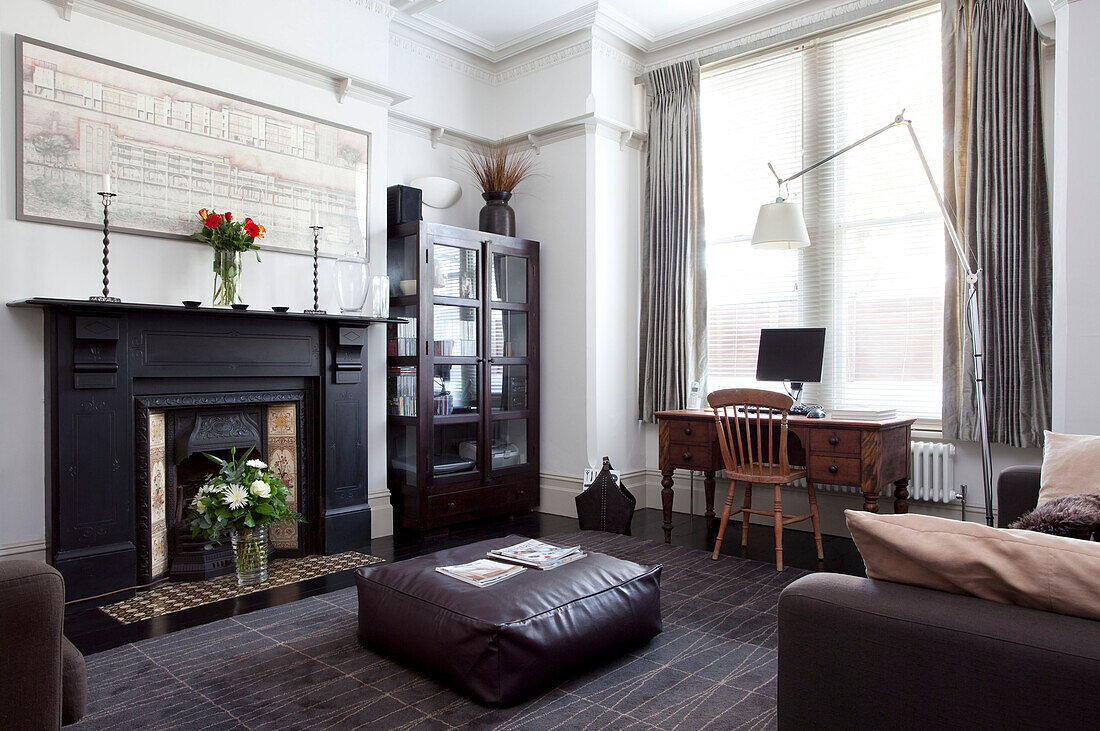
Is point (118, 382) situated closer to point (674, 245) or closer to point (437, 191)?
point (437, 191)

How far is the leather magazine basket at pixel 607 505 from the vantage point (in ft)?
13.9

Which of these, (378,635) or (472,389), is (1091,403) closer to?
(378,635)

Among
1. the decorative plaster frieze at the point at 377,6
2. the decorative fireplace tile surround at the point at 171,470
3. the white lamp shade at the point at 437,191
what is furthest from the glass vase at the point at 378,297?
the decorative plaster frieze at the point at 377,6

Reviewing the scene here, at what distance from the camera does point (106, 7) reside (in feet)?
10.5

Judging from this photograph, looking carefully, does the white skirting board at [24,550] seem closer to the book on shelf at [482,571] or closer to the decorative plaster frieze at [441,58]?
the book on shelf at [482,571]

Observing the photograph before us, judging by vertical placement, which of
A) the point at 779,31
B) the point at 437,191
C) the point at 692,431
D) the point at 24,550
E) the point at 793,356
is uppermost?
the point at 779,31

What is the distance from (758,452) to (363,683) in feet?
7.37

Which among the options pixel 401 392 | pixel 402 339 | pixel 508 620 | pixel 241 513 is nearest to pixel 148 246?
pixel 241 513

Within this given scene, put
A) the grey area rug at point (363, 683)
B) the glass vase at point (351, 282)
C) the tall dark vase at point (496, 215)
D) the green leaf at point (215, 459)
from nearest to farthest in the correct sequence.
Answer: the grey area rug at point (363, 683)
the green leaf at point (215, 459)
the glass vase at point (351, 282)
the tall dark vase at point (496, 215)

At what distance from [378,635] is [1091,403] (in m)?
2.74

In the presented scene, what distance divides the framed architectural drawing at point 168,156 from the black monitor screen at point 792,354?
248 cm

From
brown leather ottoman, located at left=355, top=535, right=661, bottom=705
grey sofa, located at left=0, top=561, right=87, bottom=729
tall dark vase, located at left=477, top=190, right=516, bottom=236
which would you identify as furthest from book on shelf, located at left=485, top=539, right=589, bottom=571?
tall dark vase, located at left=477, top=190, right=516, bottom=236

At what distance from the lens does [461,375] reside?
458cm

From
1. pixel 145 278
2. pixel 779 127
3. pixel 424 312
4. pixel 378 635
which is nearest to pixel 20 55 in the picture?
pixel 145 278
